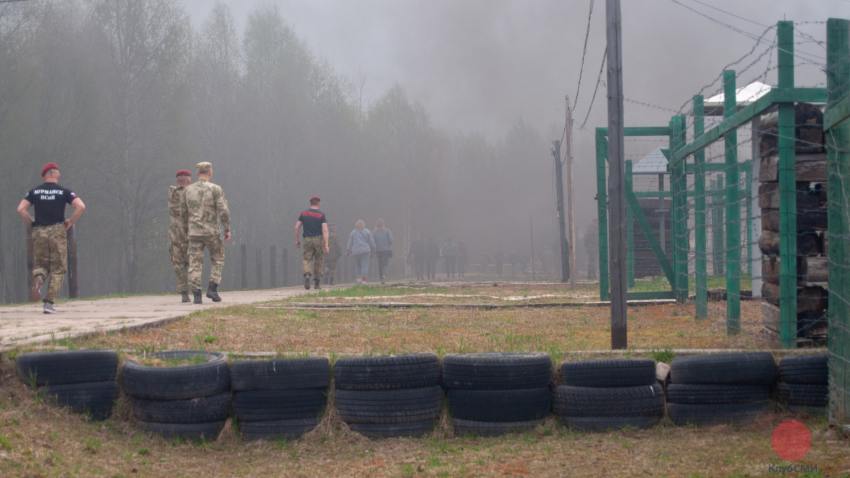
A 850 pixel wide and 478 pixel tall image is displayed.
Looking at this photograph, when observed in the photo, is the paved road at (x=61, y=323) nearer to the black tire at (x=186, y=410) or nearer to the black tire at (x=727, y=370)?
the black tire at (x=186, y=410)

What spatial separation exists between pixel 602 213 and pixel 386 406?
27.1ft

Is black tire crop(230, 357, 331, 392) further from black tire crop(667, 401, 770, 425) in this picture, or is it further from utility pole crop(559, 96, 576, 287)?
utility pole crop(559, 96, 576, 287)

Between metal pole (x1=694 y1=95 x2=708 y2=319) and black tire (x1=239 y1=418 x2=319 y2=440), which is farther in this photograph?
metal pole (x1=694 y1=95 x2=708 y2=319)

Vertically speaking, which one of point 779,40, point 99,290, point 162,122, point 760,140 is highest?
point 162,122

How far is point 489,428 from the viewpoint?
5586 mm

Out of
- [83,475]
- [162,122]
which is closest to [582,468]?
[83,475]

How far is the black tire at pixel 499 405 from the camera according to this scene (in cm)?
561

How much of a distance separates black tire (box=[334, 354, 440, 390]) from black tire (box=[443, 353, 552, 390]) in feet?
0.43

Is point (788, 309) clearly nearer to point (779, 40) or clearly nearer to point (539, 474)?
point (779, 40)

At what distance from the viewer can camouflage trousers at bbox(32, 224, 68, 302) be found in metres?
10.3

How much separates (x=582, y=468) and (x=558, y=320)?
18.0ft

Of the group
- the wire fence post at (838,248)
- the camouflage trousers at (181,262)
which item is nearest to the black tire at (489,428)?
the wire fence post at (838,248)

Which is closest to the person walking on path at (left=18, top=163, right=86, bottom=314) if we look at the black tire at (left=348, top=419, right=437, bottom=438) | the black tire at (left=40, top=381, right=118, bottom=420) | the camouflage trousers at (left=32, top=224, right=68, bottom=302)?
the camouflage trousers at (left=32, top=224, right=68, bottom=302)

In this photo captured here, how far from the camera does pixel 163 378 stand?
5.62 meters
